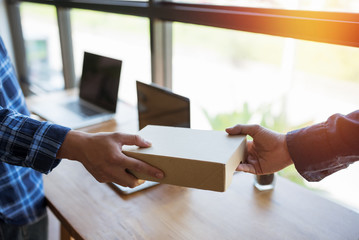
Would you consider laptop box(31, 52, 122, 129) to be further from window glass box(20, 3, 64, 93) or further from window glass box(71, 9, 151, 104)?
window glass box(20, 3, 64, 93)

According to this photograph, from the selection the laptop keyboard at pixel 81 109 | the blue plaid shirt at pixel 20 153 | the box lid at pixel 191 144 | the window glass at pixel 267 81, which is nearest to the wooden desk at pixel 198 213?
the blue plaid shirt at pixel 20 153

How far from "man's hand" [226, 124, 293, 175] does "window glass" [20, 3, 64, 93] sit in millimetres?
2968

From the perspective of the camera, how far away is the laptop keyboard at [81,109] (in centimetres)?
185

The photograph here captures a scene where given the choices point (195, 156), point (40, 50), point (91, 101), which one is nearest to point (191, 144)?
point (195, 156)

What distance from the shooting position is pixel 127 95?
8.05 ft

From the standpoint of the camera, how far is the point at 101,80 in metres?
1.85

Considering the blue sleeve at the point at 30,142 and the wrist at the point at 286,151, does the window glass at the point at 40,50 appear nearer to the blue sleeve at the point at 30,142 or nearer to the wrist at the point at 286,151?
the blue sleeve at the point at 30,142

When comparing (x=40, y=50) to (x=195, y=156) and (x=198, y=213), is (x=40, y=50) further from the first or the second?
(x=195, y=156)

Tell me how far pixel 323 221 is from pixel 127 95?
5.75ft

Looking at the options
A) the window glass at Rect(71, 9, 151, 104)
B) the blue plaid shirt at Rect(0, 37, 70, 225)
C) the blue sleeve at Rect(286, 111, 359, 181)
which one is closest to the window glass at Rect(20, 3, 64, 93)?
the window glass at Rect(71, 9, 151, 104)

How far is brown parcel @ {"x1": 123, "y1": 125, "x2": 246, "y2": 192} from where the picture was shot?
75 cm

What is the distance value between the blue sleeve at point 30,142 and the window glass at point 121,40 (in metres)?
1.20

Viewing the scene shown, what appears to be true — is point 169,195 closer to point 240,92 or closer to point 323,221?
point 323,221

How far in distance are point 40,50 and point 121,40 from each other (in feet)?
5.66
